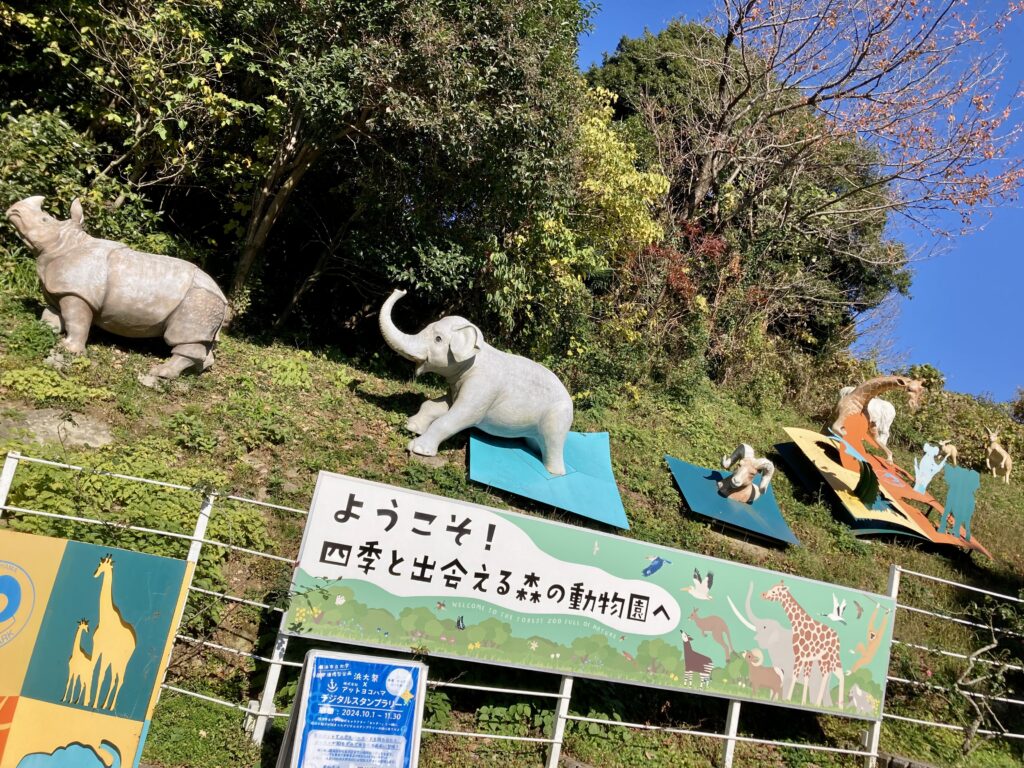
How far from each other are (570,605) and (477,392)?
311 cm

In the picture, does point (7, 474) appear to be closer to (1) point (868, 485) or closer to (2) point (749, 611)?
(2) point (749, 611)

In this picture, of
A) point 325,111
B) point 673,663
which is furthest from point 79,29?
point 673,663

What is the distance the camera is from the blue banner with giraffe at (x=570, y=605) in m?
4.54

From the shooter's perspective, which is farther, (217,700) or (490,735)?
(490,735)

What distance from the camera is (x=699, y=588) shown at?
18.0 feet

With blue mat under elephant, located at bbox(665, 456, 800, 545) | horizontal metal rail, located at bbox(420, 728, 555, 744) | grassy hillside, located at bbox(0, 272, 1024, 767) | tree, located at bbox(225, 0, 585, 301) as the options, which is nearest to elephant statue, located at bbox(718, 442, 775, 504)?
blue mat under elephant, located at bbox(665, 456, 800, 545)

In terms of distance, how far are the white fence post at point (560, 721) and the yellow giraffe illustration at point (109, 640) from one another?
2.81 meters

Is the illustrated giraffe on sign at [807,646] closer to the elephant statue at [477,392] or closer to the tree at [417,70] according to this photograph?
the elephant statue at [477,392]

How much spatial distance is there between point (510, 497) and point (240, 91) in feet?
→ 27.0

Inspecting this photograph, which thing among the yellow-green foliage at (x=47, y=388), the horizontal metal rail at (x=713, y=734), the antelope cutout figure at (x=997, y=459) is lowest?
the horizontal metal rail at (x=713, y=734)

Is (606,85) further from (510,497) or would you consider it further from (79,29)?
(510,497)

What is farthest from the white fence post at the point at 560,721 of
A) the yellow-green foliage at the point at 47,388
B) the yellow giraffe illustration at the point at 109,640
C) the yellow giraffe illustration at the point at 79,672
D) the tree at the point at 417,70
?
the tree at the point at 417,70

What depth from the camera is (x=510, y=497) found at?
7.58m

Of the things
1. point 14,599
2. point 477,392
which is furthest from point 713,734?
point 14,599
